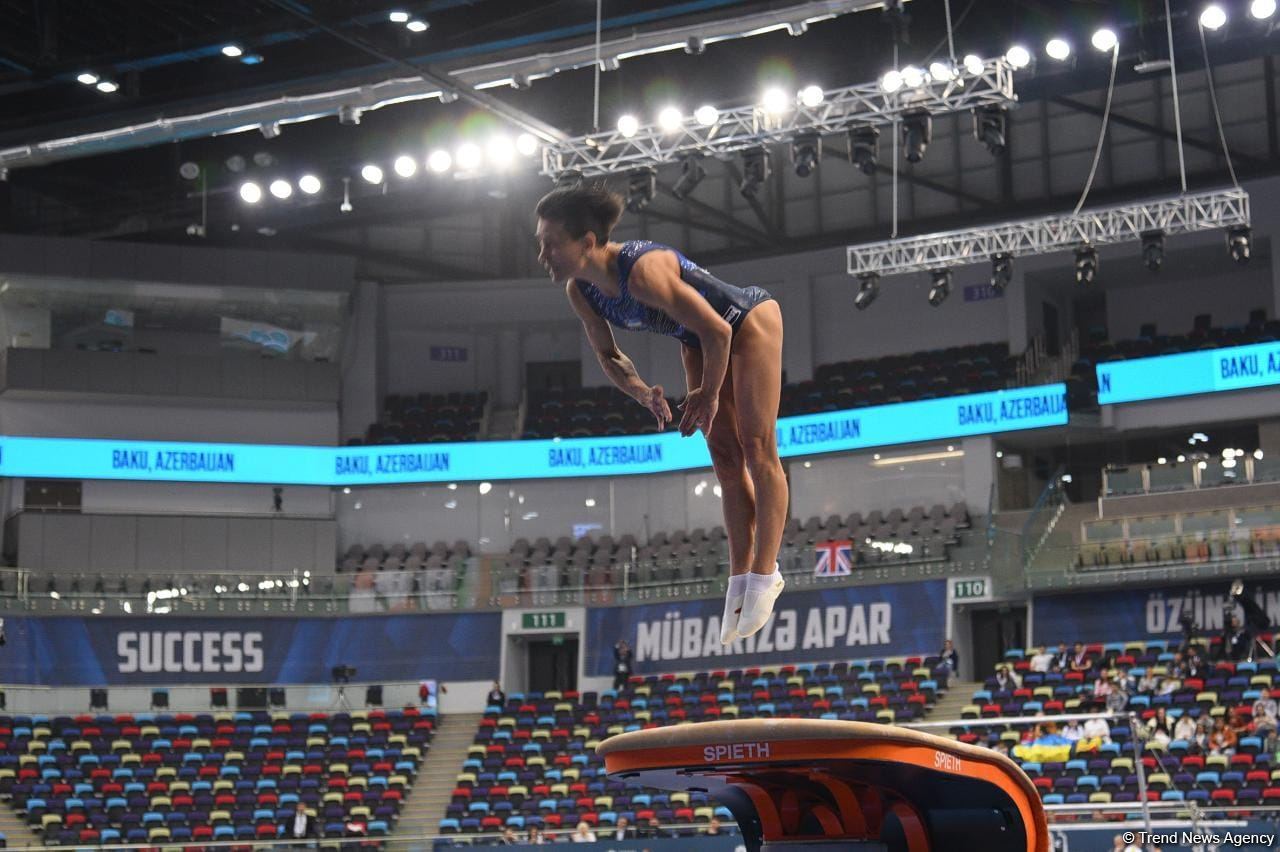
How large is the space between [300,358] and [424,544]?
5.61 m

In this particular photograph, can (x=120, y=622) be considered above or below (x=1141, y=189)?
below

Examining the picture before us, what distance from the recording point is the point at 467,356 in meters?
41.7

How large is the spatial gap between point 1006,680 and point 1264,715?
5159 mm

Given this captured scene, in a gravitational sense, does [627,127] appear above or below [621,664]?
above

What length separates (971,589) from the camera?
3019 centimetres

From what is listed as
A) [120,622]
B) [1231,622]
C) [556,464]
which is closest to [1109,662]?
[1231,622]

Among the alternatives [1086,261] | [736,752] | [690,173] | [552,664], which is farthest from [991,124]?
[552,664]

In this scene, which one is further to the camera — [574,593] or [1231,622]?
[574,593]

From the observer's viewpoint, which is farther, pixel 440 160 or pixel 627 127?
pixel 440 160

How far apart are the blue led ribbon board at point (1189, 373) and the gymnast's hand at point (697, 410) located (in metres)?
28.3

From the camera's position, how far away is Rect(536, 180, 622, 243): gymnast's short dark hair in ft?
19.2

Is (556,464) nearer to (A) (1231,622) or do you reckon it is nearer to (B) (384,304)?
(B) (384,304)

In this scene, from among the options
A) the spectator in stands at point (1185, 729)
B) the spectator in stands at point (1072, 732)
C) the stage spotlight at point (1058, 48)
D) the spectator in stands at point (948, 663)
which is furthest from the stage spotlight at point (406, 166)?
the spectator in stands at point (1185, 729)

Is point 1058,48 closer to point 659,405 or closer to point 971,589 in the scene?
point 971,589
